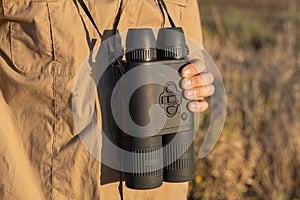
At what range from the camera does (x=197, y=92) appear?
215 centimetres

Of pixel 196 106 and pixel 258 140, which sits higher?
pixel 196 106

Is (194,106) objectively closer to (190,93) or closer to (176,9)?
(190,93)

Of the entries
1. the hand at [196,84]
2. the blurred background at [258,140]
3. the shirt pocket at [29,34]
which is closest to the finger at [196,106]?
the hand at [196,84]

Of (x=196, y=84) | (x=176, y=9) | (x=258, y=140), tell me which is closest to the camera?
(x=196, y=84)

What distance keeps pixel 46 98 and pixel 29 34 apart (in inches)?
8.2

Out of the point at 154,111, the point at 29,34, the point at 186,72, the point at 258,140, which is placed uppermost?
the point at 29,34

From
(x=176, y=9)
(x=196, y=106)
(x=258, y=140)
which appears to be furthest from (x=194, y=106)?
(x=258, y=140)

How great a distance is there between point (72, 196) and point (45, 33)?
529 mm

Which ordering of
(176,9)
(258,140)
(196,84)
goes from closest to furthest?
(196,84), (176,9), (258,140)

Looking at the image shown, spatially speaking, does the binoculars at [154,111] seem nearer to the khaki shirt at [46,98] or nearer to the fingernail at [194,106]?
the fingernail at [194,106]

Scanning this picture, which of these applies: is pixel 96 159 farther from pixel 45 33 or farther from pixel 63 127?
pixel 45 33

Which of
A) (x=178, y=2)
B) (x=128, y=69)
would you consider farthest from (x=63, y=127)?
(x=178, y=2)

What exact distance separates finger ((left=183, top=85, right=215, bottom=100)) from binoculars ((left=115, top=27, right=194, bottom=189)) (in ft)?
0.06

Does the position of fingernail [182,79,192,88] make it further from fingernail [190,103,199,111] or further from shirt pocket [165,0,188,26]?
shirt pocket [165,0,188,26]
